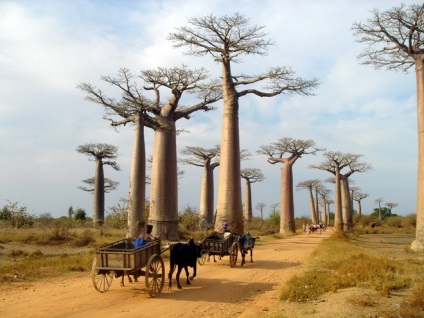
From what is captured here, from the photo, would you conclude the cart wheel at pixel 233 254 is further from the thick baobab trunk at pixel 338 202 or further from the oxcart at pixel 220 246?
the thick baobab trunk at pixel 338 202

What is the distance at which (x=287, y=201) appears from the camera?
25516 mm

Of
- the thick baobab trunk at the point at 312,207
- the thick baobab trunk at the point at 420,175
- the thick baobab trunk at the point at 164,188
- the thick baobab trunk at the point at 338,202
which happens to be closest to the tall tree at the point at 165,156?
the thick baobab trunk at the point at 164,188

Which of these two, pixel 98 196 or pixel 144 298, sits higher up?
pixel 98 196

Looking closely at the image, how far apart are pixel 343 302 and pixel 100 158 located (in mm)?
24079

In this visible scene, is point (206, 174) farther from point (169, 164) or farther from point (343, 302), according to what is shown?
point (343, 302)

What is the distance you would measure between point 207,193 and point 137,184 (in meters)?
14.3

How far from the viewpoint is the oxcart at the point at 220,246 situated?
29.9 ft

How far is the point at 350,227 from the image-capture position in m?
29.8

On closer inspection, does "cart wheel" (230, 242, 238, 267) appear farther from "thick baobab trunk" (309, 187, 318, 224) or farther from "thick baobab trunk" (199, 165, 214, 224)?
"thick baobab trunk" (309, 187, 318, 224)

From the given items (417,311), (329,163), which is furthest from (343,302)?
(329,163)

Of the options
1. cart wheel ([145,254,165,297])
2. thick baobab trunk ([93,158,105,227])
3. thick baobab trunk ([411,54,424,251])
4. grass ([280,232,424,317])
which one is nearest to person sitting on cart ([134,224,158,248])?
cart wheel ([145,254,165,297])

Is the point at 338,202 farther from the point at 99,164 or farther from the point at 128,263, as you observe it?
the point at 128,263

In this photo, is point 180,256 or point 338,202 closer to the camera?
point 180,256

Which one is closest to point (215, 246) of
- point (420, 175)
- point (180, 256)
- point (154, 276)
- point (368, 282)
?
point (180, 256)
